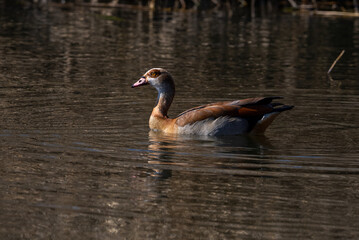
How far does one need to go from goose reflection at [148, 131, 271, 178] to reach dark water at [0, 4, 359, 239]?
0.02 metres

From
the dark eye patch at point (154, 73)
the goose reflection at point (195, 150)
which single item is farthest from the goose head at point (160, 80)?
the goose reflection at point (195, 150)

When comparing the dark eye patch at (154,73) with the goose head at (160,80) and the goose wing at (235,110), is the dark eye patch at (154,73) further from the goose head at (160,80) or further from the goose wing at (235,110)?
the goose wing at (235,110)

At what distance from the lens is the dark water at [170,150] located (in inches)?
289

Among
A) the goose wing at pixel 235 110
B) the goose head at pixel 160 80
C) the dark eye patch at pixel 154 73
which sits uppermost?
the dark eye patch at pixel 154 73

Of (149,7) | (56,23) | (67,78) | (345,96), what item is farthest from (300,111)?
(149,7)

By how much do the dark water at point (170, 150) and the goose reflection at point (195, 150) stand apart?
2cm

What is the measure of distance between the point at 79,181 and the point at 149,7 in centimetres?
2489

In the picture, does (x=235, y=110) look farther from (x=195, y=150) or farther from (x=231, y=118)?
(x=195, y=150)

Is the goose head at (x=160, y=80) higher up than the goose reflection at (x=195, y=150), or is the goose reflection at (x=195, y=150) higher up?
the goose head at (x=160, y=80)

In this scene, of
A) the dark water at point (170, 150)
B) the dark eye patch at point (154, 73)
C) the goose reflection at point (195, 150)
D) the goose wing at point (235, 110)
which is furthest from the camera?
the dark eye patch at point (154, 73)

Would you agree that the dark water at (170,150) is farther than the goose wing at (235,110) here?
No

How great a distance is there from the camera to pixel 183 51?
21.0 meters

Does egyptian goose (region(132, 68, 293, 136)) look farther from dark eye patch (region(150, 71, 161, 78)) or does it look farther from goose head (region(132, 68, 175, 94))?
dark eye patch (region(150, 71, 161, 78))

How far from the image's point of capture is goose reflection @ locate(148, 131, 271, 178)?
31.1ft
